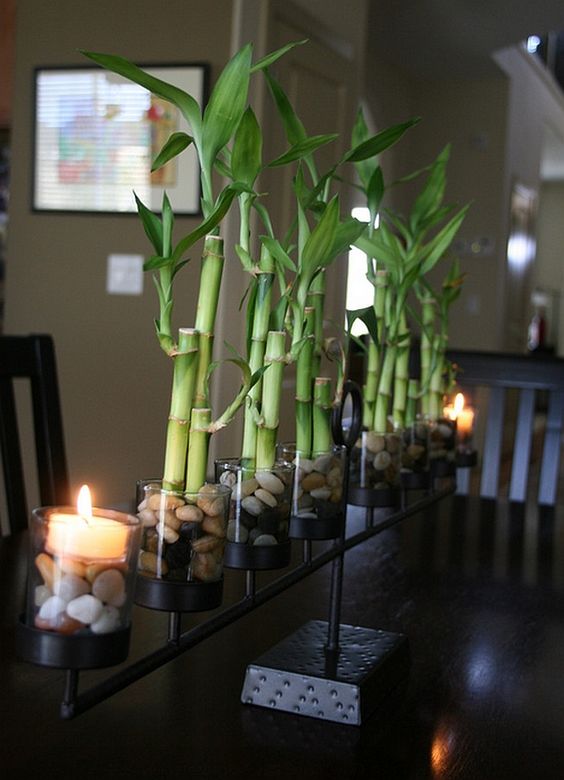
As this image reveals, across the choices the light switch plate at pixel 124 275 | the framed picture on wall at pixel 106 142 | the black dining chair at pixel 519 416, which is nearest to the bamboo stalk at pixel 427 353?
the black dining chair at pixel 519 416

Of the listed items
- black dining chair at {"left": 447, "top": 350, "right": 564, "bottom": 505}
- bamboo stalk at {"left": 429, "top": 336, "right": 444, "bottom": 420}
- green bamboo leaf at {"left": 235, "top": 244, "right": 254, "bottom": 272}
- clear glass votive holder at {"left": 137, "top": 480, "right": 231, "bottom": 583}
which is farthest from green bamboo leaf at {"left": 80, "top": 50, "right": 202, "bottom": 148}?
black dining chair at {"left": 447, "top": 350, "right": 564, "bottom": 505}

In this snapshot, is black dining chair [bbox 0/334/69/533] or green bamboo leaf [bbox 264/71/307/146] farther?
black dining chair [bbox 0/334/69/533]

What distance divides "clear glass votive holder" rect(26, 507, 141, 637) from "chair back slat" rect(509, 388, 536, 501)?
160 centimetres

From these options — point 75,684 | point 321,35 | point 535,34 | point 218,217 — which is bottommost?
point 75,684

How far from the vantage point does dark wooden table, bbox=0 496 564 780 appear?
0.79 m

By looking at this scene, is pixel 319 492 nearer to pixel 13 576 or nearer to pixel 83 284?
pixel 13 576

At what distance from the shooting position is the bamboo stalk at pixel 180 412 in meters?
0.70

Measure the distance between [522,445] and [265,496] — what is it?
4.75 feet

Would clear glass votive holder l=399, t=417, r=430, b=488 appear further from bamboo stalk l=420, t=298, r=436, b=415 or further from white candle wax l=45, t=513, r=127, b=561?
white candle wax l=45, t=513, r=127, b=561

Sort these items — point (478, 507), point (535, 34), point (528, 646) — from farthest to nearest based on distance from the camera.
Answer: point (535, 34)
point (478, 507)
point (528, 646)

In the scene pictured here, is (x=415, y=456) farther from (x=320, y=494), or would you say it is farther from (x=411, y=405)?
(x=320, y=494)

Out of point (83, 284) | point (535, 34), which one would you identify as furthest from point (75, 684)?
point (535, 34)

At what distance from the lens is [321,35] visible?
3.87 m

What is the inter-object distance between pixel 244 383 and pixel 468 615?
61 cm
